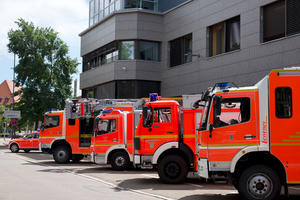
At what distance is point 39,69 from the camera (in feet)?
136

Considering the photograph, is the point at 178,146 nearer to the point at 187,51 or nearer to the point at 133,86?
the point at 187,51

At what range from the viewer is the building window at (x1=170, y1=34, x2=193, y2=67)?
2722cm

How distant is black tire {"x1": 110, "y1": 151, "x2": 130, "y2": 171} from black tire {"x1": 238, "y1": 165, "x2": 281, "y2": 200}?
8.55 m

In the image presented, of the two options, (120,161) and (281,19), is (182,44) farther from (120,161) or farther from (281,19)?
(120,161)

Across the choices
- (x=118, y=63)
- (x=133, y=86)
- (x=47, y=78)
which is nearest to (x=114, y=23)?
(x=118, y=63)

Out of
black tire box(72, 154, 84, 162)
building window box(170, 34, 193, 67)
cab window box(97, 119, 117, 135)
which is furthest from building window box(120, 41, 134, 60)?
cab window box(97, 119, 117, 135)

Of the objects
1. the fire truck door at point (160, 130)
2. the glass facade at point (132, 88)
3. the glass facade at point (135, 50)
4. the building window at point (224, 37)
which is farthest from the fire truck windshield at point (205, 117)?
the glass facade at point (135, 50)

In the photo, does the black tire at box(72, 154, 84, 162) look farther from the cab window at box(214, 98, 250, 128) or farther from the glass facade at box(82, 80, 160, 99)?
the cab window at box(214, 98, 250, 128)

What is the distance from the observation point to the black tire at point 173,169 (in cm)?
1266

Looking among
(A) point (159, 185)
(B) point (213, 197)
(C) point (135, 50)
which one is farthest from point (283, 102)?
(C) point (135, 50)

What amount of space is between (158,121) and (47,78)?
3088 centimetres

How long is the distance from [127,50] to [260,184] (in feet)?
74.2

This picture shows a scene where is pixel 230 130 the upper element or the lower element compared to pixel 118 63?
lower

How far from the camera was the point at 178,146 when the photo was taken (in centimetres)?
1300
